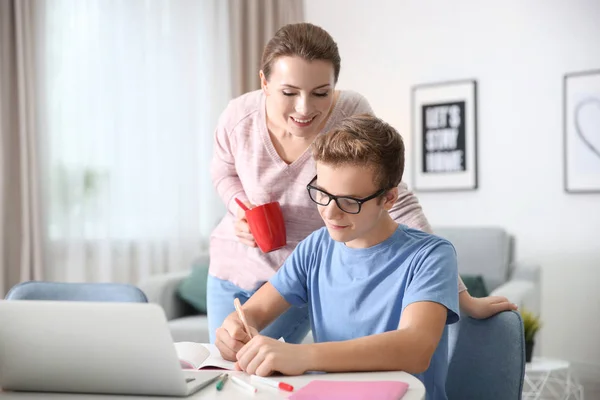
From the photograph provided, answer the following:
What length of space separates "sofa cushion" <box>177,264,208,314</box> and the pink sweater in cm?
198

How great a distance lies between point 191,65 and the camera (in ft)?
14.7

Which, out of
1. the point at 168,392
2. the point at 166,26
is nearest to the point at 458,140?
the point at 166,26

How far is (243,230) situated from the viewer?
1.72 m

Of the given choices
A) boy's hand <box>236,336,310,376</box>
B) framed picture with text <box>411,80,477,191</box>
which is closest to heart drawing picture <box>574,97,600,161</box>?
framed picture with text <box>411,80,477,191</box>

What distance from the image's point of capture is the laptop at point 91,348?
95 centimetres

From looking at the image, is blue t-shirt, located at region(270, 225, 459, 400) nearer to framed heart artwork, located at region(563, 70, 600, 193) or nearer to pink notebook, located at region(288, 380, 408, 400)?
pink notebook, located at region(288, 380, 408, 400)

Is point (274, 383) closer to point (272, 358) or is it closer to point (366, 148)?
point (272, 358)

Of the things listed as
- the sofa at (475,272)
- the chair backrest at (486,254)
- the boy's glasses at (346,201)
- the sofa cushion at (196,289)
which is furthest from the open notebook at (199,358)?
the chair backrest at (486,254)

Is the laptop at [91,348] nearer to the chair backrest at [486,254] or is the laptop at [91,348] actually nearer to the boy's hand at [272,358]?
the boy's hand at [272,358]

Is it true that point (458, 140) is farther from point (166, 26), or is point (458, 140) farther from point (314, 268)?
point (314, 268)

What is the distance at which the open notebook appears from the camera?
1229 mm

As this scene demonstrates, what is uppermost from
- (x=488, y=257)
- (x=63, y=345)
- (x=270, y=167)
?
(x=270, y=167)

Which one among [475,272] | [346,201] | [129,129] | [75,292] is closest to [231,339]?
[346,201]

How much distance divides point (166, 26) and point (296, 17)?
0.99 metres
